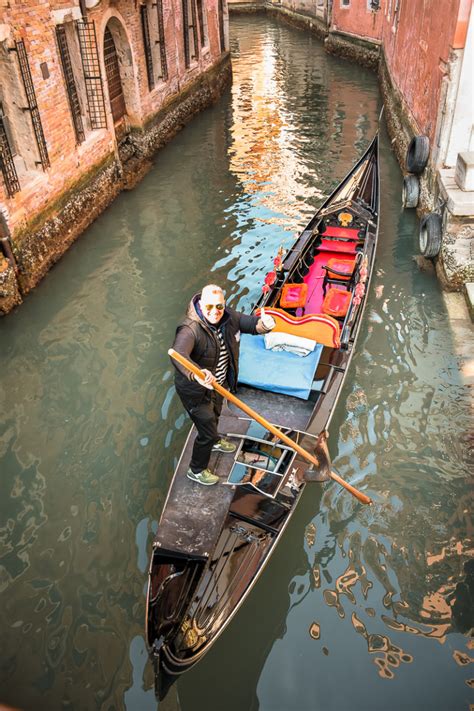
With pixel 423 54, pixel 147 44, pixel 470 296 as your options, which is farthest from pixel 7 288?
pixel 423 54

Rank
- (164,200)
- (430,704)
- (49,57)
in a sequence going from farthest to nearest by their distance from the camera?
(164,200) → (49,57) → (430,704)

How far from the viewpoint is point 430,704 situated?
306cm

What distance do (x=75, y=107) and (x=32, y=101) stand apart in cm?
154

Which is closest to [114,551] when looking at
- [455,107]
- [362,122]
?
[455,107]

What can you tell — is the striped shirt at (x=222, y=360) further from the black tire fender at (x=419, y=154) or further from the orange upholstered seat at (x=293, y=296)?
the black tire fender at (x=419, y=154)

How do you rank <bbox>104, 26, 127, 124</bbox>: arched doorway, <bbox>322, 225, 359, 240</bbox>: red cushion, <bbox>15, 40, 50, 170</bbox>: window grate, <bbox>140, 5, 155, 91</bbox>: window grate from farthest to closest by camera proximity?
<bbox>140, 5, 155, 91</bbox>: window grate → <bbox>104, 26, 127, 124</bbox>: arched doorway → <bbox>322, 225, 359, 240</bbox>: red cushion → <bbox>15, 40, 50, 170</bbox>: window grate

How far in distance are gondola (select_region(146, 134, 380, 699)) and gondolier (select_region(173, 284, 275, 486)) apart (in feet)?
0.91

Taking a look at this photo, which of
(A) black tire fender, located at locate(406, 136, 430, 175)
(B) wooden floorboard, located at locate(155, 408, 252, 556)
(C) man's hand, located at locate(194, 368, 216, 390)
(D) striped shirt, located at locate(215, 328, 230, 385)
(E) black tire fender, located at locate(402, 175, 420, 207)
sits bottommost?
(E) black tire fender, located at locate(402, 175, 420, 207)

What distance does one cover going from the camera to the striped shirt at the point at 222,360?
359cm

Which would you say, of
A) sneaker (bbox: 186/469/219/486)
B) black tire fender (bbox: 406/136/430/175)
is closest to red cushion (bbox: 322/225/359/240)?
black tire fender (bbox: 406/136/430/175)

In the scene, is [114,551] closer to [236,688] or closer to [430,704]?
[236,688]

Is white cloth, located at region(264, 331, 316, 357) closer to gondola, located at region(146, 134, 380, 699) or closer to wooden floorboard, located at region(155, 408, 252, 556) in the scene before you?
gondola, located at region(146, 134, 380, 699)

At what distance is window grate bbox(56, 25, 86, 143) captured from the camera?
7550 millimetres

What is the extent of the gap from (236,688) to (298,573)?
32.5 inches
